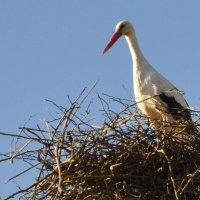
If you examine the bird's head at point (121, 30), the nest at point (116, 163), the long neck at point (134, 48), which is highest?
the bird's head at point (121, 30)

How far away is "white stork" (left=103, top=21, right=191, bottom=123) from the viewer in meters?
5.63

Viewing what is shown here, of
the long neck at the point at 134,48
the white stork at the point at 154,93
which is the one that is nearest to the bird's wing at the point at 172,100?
the white stork at the point at 154,93

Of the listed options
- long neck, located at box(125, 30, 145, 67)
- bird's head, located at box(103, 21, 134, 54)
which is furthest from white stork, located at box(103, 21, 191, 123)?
bird's head, located at box(103, 21, 134, 54)

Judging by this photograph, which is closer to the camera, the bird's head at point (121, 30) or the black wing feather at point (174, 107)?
the black wing feather at point (174, 107)

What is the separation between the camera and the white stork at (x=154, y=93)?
5632 millimetres

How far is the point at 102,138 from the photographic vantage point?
15.3ft

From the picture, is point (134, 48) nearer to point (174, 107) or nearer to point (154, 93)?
point (154, 93)

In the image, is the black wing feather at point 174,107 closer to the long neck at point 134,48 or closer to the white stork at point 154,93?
the white stork at point 154,93

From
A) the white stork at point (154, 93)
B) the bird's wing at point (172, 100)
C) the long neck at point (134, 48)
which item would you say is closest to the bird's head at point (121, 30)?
the long neck at point (134, 48)

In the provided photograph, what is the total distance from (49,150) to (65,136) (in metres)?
0.11

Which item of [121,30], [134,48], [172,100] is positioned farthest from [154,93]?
[121,30]

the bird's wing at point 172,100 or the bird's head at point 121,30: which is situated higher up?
the bird's head at point 121,30

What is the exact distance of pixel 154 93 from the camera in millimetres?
5902

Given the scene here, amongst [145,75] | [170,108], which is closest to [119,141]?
[170,108]
